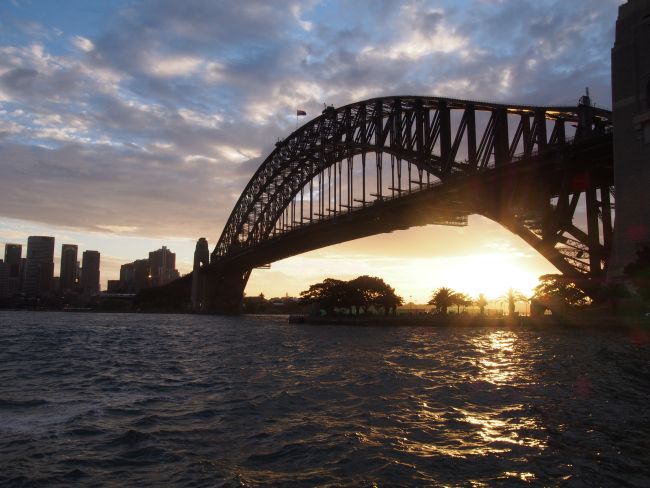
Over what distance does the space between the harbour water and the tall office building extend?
62.1 feet

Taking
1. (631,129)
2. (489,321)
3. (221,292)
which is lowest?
(489,321)

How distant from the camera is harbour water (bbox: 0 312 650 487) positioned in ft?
30.0

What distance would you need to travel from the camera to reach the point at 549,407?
45.9 ft

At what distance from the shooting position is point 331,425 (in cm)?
1270

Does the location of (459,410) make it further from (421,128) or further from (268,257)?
(268,257)

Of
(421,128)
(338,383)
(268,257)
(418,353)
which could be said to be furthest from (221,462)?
(268,257)

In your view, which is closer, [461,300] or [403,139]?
[403,139]

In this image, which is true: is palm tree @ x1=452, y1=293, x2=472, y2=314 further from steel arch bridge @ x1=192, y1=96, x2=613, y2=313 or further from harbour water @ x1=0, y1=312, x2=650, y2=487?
harbour water @ x1=0, y1=312, x2=650, y2=487

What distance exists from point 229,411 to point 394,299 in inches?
3485

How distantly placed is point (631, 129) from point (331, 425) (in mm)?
38174

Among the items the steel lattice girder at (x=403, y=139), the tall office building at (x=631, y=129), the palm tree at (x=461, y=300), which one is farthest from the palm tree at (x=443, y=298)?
the tall office building at (x=631, y=129)

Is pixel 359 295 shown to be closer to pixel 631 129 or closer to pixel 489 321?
pixel 489 321

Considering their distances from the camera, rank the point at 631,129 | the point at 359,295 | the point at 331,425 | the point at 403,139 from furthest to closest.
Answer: the point at 359,295, the point at 403,139, the point at 631,129, the point at 331,425

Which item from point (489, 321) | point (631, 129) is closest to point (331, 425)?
point (631, 129)
